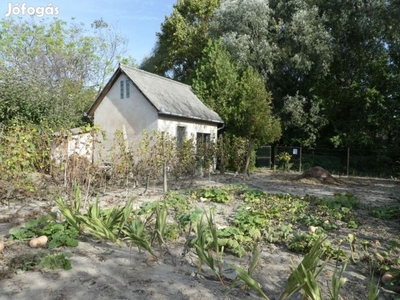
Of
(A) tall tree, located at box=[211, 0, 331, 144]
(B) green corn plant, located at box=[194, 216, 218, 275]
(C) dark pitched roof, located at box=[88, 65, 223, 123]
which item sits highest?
(A) tall tree, located at box=[211, 0, 331, 144]

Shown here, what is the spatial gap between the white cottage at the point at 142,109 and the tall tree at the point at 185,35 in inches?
403

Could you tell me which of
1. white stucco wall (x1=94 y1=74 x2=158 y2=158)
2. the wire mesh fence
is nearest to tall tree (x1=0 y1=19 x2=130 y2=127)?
white stucco wall (x1=94 y1=74 x2=158 y2=158)

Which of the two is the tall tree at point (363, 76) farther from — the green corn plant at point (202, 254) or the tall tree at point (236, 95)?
the green corn plant at point (202, 254)

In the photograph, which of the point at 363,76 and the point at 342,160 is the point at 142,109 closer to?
the point at 342,160

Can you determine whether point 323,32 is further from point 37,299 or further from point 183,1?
point 37,299

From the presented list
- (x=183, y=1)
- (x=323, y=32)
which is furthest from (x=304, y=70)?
(x=183, y=1)

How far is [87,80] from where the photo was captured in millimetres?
29703

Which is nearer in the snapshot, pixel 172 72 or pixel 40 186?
pixel 40 186

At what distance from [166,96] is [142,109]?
1943 mm

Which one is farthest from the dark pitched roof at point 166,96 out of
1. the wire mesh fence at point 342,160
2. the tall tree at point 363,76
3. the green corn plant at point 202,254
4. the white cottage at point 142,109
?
the green corn plant at point 202,254

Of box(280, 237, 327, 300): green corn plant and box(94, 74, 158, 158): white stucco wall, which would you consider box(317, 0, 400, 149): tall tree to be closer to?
box(94, 74, 158, 158): white stucco wall

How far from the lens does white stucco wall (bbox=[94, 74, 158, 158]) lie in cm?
1543

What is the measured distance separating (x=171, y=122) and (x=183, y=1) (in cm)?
1801

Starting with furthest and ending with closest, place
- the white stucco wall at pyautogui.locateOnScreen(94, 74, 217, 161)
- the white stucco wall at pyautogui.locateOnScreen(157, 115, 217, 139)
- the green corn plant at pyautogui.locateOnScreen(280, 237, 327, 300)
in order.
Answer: the white stucco wall at pyautogui.locateOnScreen(157, 115, 217, 139) < the white stucco wall at pyautogui.locateOnScreen(94, 74, 217, 161) < the green corn plant at pyautogui.locateOnScreen(280, 237, 327, 300)
